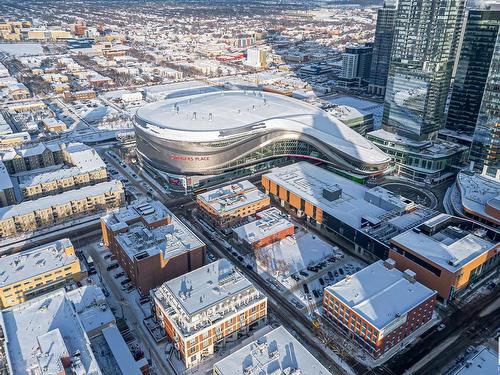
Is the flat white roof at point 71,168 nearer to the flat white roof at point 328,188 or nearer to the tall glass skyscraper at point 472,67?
the flat white roof at point 328,188

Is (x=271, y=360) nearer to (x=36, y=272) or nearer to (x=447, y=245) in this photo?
(x=447, y=245)

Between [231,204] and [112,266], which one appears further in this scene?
[231,204]

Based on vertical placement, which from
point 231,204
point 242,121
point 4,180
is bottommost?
Result: point 231,204

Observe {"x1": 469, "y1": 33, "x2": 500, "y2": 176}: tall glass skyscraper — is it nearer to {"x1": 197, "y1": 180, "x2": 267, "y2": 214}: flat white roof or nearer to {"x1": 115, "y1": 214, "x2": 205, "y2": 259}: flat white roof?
{"x1": 197, "y1": 180, "x2": 267, "y2": 214}: flat white roof

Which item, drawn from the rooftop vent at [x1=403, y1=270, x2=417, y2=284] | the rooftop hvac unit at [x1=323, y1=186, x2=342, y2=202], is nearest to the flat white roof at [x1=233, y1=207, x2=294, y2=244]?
the rooftop hvac unit at [x1=323, y1=186, x2=342, y2=202]

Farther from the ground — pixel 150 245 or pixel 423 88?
pixel 423 88

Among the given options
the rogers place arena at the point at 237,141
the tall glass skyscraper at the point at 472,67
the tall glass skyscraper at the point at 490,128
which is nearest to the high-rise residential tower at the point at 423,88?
the tall glass skyscraper at the point at 490,128

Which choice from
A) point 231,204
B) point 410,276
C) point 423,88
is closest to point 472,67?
point 423,88

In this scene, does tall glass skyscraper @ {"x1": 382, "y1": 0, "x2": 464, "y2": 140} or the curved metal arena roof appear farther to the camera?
tall glass skyscraper @ {"x1": 382, "y1": 0, "x2": 464, "y2": 140}
